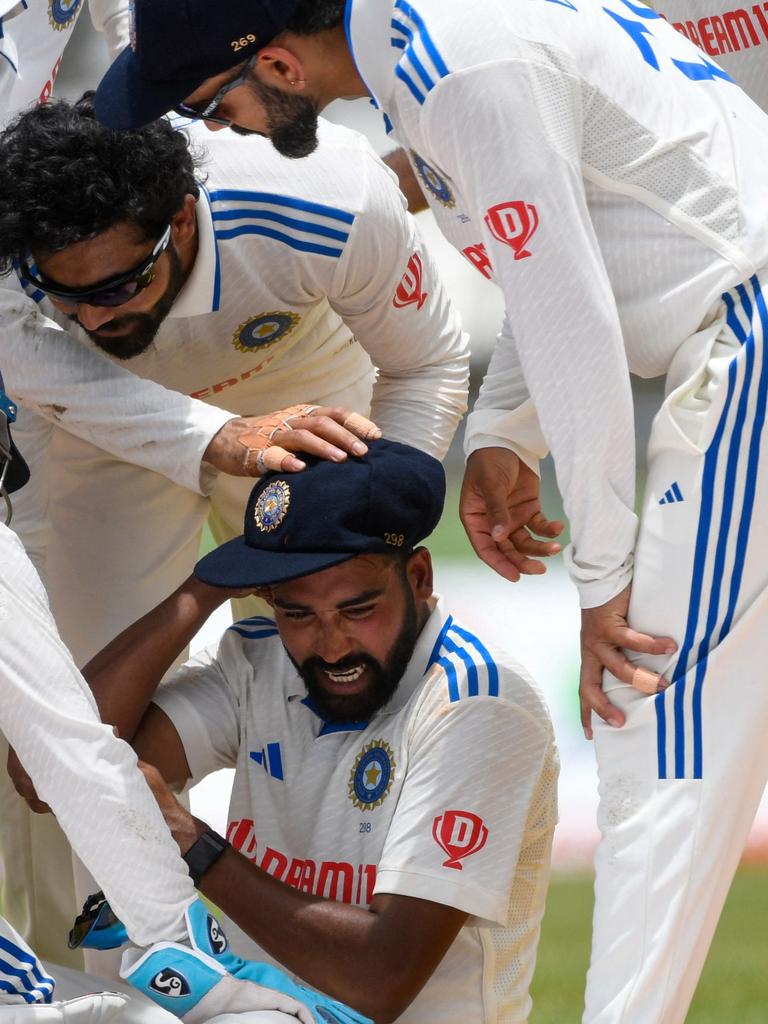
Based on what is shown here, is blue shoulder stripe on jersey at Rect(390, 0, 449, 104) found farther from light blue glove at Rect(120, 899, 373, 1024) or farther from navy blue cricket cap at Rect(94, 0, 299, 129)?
light blue glove at Rect(120, 899, 373, 1024)

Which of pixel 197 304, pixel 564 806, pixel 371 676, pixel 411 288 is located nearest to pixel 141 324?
pixel 197 304

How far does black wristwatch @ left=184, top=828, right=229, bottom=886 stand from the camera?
229 centimetres

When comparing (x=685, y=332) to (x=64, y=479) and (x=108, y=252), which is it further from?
(x=64, y=479)

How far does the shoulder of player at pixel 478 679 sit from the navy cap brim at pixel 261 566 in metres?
0.24

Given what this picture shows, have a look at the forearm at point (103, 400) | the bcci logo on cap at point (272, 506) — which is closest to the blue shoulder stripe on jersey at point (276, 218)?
the forearm at point (103, 400)

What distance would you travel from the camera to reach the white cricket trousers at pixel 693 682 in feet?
6.27

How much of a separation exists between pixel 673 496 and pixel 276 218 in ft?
3.65

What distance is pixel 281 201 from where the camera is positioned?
278 centimetres

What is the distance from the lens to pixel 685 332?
6.47 ft

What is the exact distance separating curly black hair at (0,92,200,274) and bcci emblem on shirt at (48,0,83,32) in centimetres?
40

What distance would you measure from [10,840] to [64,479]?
0.74 m

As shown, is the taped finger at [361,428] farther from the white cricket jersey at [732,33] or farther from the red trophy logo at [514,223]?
the white cricket jersey at [732,33]

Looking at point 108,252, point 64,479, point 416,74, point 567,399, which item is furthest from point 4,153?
point 567,399

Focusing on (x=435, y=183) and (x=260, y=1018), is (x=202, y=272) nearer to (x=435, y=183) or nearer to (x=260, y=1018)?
(x=435, y=183)
